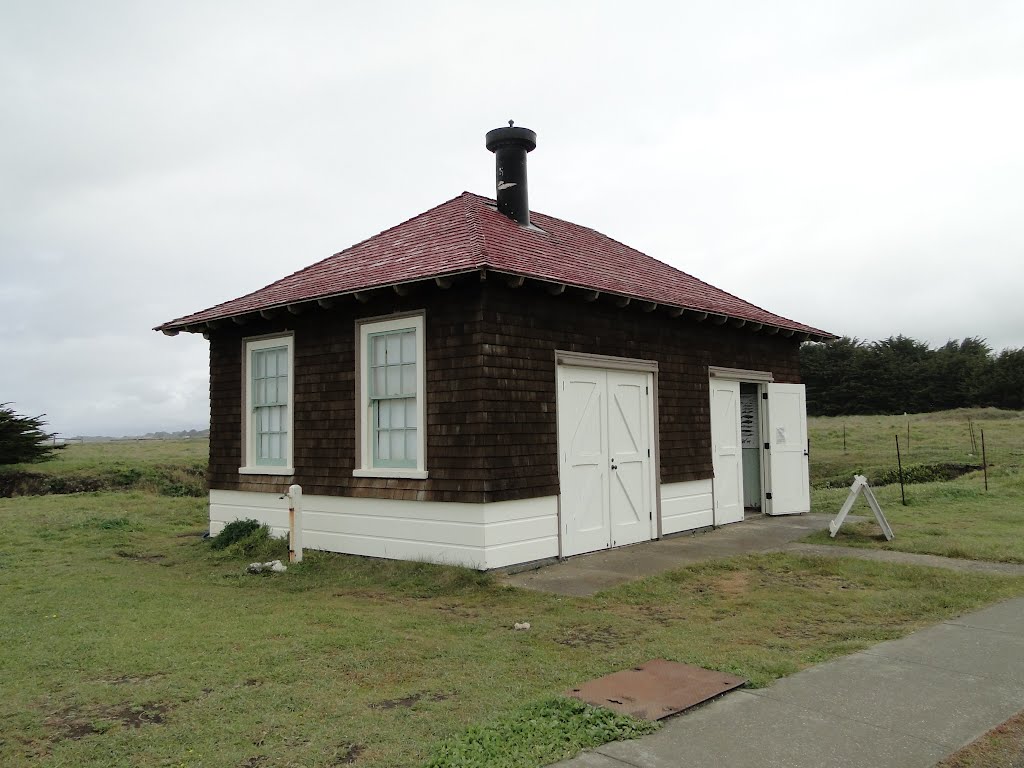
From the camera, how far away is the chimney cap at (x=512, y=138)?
456 inches

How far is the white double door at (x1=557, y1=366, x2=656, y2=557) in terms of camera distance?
958cm

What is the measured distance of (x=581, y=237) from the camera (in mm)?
13156

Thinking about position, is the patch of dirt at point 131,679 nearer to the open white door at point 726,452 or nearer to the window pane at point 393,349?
the window pane at point 393,349

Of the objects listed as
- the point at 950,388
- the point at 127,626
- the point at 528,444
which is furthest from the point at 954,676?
the point at 950,388

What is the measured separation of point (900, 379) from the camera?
5888 centimetres

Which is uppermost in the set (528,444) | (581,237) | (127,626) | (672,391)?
(581,237)

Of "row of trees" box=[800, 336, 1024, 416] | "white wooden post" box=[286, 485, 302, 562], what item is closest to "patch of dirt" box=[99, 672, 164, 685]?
"white wooden post" box=[286, 485, 302, 562]

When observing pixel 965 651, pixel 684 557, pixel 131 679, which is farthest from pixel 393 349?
pixel 965 651

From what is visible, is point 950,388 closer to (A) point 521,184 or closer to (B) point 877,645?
(A) point 521,184

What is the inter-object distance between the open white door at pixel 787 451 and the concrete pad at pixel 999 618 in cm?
633

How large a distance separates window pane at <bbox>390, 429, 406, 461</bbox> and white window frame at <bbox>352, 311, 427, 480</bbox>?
0.49 feet

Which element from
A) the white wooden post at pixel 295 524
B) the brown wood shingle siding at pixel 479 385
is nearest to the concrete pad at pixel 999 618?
the brown wood shingle siding at pixel 479 385

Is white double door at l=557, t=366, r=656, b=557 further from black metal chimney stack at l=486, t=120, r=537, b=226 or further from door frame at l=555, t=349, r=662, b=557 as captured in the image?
black metal chimney stack at l=486, t=120, r=537, b=226

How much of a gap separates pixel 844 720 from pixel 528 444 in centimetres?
522
